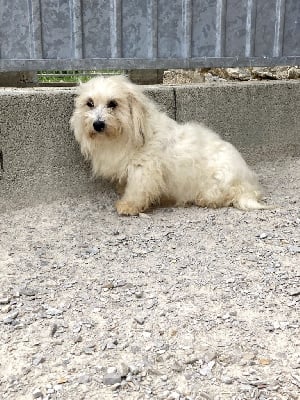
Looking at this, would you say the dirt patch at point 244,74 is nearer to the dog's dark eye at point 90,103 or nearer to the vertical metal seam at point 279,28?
the vertical metal seam at point 279,28

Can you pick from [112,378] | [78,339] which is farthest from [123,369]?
[78,339]

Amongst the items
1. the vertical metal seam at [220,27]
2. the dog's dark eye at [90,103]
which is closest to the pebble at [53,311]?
the dog's dark eye at [90,103]

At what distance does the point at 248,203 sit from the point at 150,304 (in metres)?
1.78

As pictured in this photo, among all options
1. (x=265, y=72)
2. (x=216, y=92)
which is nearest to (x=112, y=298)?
(x=216, y=92)

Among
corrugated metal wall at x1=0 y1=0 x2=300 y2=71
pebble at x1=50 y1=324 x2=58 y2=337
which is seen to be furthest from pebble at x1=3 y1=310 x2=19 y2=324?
corrugated metal wall at x1=0 y1=0 x2=300 y2=71

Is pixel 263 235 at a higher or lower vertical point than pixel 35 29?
lower

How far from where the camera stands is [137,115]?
4.28 metres

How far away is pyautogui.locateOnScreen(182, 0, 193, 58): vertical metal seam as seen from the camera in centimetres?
477

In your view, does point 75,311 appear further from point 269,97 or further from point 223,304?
point 269,97

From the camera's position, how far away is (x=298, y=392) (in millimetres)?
2221

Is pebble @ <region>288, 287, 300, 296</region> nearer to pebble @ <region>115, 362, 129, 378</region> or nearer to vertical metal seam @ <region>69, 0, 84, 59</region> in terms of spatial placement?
pebble @ <region>115, 362, 129, 378</region>

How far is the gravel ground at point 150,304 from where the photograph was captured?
7.58 ft

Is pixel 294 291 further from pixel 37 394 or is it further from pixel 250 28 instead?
pixel 250 28

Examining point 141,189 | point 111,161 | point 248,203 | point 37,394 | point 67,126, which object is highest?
point 67,126
